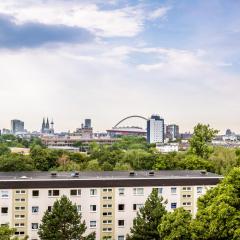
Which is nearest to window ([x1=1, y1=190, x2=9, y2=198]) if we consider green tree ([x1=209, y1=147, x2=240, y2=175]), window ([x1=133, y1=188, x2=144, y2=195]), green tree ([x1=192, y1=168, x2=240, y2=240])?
window ([x1=133, y1=188, x2=144, y2=195])

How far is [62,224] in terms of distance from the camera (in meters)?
31.9

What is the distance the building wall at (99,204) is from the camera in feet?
120

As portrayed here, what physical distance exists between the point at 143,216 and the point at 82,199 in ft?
22.6

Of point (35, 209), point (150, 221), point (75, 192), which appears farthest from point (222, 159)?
point (150, 221)

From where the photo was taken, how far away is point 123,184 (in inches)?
1507

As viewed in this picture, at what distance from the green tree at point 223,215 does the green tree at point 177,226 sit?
0.45 m

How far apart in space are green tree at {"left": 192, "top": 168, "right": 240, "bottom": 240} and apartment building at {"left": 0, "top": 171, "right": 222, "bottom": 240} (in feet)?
45.7

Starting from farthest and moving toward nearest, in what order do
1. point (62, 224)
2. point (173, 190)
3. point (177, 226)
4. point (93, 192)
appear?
point (173, 190) → point (93, 192) → point (62, 224) → point (177, 226)

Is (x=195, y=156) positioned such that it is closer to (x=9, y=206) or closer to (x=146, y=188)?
(x=146, y=188)

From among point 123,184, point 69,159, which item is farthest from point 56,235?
point 69,159

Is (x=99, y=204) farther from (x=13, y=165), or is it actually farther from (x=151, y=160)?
(x=151, y=160)

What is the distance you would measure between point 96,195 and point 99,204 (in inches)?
30.9

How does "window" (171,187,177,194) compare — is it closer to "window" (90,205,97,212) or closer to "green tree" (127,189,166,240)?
"green tree" (127,189,166,240)

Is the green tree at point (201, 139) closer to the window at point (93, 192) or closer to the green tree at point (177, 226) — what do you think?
the window at point (93, 192)
